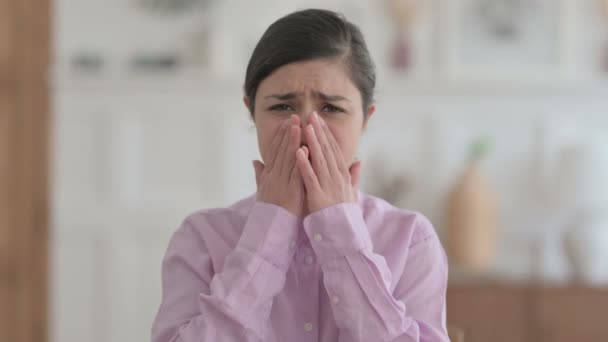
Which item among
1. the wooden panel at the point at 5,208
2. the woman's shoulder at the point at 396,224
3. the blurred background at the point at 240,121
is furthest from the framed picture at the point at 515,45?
the woman's shoulder at the point at 396,224

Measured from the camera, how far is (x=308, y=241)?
1.50m

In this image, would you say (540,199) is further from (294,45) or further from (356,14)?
(294,45)

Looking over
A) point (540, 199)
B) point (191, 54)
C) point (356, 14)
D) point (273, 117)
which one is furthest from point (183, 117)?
point (273, 117)

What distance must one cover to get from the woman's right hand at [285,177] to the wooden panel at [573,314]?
2.15 m

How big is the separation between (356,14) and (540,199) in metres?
1.28

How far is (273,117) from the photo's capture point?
1434 mm

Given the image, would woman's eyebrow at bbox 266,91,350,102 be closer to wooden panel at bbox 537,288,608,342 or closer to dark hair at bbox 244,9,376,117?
dark hair at bbox 244,9,376,117

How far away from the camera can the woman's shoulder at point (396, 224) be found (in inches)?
58.3

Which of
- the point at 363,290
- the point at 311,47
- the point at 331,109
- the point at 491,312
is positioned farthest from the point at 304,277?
the point at 491,312

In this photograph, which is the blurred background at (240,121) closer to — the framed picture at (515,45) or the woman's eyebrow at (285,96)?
the framed picture at (515,45)

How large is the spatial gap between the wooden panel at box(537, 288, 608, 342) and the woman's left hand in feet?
6.94

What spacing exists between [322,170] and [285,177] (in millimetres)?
67

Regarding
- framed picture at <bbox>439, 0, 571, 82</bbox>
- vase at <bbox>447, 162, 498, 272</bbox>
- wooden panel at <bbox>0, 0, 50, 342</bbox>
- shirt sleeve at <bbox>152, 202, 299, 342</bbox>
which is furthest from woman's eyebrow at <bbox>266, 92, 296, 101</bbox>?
wooden panel at <bbox>0, 0, 50, 342</bbox>

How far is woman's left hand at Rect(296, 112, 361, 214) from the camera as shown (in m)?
1.40
